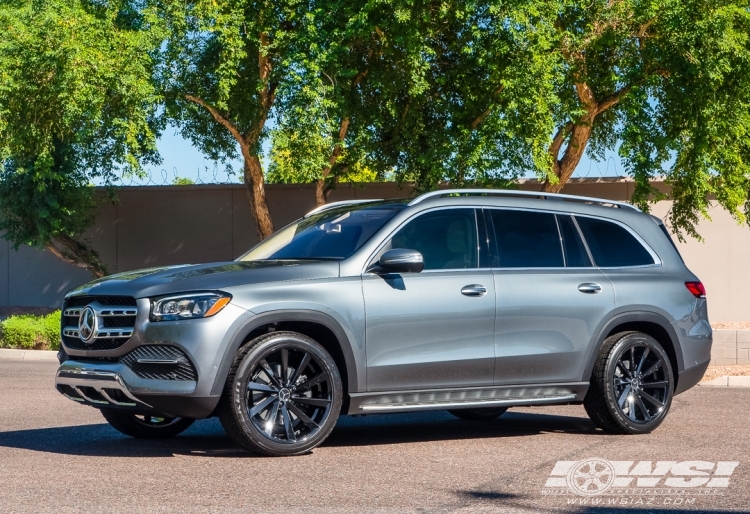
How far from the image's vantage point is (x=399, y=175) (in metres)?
22.7

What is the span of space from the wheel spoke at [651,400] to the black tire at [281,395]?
2.87m

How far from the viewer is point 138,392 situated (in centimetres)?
745

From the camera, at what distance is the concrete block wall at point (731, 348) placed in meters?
15.8

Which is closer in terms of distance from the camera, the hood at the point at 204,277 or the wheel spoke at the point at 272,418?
the hood at the point at 204,277

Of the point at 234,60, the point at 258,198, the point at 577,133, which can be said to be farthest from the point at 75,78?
the point at 577,133

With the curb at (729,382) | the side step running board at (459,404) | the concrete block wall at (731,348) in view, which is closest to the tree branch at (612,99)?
the concrete block wall at (731,348)

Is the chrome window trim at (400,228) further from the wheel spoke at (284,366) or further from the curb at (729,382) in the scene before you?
the curb at (729,382)

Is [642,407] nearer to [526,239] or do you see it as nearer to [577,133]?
[526,239]

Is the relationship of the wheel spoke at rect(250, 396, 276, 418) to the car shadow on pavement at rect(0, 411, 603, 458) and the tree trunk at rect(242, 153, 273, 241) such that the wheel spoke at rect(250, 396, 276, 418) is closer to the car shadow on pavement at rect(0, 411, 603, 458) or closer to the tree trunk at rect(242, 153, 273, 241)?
the car shadow on pavement at rect(0, 411, 603, 458)

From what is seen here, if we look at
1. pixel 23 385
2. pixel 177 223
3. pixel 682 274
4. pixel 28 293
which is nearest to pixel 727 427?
pixel 682 274

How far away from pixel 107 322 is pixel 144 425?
4.55ft

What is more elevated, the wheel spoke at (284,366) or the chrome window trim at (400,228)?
the chrome window trim at (400,228)

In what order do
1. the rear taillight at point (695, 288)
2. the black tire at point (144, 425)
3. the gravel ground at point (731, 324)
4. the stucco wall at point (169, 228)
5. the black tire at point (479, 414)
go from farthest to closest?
1. the stucco wall at point (169, 228)
2. the gravel ground at point (731, 324)
3. the black tire at point (479, 414)
4. the rear taillight at point (695, 288)
5. the black tire at point (144, 425)

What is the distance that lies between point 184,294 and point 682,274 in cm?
461
